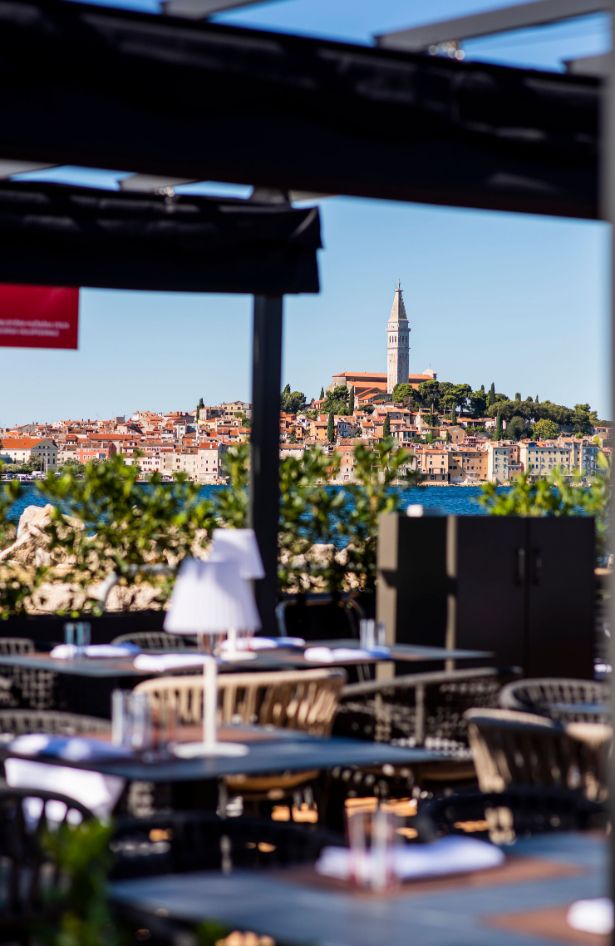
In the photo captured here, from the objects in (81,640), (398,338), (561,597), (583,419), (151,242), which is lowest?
(81,640)

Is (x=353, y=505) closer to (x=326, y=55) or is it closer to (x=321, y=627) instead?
(x=321, y=627)

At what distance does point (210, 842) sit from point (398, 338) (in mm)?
58243

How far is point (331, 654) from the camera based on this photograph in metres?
6.58

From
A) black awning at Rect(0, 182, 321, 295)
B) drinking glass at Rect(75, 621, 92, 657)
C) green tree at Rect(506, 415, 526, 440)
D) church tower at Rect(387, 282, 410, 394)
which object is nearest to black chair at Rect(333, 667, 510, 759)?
drinking glass at Rect(75, 621, 92, 657)

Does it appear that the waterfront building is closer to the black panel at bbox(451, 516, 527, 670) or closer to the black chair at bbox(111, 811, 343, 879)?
the black panel at bbox(451, 516, 527, 670)

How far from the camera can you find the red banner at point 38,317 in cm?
800

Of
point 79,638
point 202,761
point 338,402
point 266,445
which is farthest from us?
point 338,402

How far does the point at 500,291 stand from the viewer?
190 ft

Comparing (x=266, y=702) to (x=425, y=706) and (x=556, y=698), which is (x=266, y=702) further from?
(x=556, y=698)

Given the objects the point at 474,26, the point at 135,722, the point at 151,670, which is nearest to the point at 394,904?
the point at 135,722

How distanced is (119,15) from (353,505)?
224 inches

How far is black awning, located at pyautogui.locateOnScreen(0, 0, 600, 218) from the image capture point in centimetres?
306

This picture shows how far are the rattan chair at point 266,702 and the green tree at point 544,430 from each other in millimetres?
20465

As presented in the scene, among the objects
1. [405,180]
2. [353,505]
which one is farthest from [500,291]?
[405,180]
